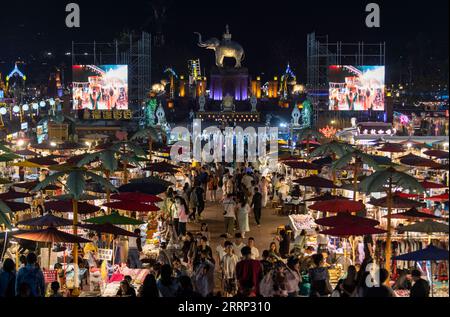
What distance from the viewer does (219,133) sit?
139 feet

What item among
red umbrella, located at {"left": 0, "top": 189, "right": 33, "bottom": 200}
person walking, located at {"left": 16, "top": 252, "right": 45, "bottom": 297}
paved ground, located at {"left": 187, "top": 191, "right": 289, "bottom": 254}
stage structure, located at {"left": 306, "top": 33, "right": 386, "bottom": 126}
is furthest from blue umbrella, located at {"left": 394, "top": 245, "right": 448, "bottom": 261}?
stage structure, located at {"left": 306, "top": 33, "right": 386, "bottom": 126}

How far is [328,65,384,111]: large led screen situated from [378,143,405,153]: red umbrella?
22141 millimetres

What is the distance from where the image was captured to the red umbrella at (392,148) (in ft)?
89.1

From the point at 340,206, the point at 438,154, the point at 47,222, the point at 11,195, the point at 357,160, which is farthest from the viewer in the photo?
the point at 438,154

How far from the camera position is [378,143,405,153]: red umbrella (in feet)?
89.1

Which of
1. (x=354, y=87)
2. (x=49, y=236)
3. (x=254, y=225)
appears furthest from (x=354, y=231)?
(x=354, y=87)

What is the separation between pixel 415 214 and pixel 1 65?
103174 mm

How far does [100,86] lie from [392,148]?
29.4 m

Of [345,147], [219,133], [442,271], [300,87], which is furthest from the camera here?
[300,87]

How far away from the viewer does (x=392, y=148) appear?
2748 cm

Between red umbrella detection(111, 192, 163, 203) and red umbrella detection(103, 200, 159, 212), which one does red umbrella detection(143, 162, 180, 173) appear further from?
red umbrella detection(103, 200, 159, 212)

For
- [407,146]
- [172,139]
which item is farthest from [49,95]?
[407,146]

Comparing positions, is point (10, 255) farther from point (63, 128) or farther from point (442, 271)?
point (63, 128)

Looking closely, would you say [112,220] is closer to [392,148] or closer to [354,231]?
[354,231]
